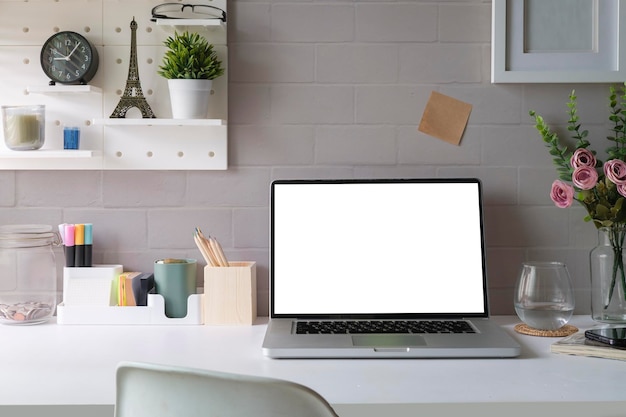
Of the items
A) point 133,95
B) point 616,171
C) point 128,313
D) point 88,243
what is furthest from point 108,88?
point 616,171

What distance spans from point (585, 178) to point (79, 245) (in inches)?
43.6

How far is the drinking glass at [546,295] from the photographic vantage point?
1574 millimetres

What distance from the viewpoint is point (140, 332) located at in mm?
1628

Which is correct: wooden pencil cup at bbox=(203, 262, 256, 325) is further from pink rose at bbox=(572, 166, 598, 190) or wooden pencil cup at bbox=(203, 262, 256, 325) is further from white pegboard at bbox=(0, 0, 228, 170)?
pink rose at bbox=(572, 166, 598, 190)

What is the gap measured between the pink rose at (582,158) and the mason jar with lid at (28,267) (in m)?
1.15

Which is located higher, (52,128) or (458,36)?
(458,36)

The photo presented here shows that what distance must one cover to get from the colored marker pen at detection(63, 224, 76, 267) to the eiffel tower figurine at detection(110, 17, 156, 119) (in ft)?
0.87

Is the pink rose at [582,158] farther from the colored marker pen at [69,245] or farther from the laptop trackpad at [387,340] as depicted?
the colored marker pen at [69,245]

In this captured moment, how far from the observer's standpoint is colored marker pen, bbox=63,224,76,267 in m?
1.75

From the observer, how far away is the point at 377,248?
169 cm

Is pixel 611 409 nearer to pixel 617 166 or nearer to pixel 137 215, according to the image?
pixel 617 166

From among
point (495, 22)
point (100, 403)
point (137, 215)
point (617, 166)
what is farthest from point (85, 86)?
point (617, 166)

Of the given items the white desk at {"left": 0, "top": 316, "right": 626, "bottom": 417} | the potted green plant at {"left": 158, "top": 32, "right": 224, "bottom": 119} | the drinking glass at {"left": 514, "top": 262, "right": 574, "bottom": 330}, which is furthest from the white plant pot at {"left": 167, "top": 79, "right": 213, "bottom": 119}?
the drinking glass at {"left": 514, "top": 262, "right": 574, "bottom": 330}

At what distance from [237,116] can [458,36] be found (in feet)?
1.77
